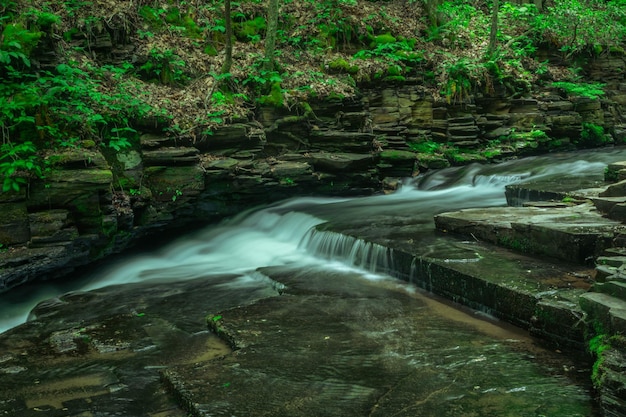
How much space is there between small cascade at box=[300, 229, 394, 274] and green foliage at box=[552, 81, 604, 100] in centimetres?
1130

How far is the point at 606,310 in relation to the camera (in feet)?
12.4

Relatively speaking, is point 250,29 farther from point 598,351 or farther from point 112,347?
point 598,351

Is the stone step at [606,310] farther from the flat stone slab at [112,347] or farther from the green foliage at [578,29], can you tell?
the green foliage at [578,29]

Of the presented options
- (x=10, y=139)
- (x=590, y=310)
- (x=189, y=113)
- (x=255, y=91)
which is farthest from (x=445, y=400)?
(x=255, y=91)

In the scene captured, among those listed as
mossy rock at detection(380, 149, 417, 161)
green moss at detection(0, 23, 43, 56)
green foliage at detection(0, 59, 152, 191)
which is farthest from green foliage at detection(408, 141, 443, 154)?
green moss at detection(0, 23, 43, 56)

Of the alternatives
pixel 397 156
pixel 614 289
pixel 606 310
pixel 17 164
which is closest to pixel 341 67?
pixel 397 156

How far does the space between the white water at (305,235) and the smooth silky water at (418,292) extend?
19mm

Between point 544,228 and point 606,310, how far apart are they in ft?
7.11

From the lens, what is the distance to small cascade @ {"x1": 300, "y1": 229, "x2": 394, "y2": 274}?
6875 millimetres

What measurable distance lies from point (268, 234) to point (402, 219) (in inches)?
103

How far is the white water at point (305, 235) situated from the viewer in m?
7.46

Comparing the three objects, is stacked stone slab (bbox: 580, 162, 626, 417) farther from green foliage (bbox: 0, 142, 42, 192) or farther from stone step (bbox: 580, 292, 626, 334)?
green foliage (bbox: 0, 142, 42, 192)

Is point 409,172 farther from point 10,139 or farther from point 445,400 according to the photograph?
point 445,400

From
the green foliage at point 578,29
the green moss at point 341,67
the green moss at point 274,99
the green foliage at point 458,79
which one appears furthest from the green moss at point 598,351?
the green foliage at point 578,29
